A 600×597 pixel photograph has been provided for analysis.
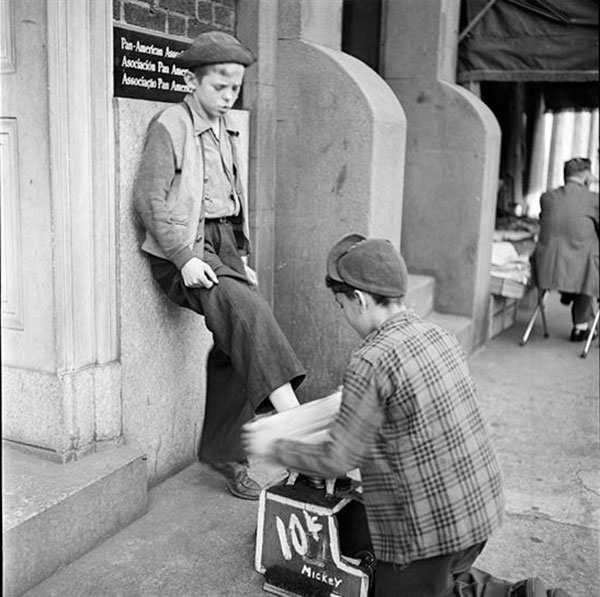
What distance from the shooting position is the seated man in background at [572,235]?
7547 mm

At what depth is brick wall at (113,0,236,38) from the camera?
4105 millimetres

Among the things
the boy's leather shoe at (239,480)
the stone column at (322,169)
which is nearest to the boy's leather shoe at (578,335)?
the stone column at (322,169)

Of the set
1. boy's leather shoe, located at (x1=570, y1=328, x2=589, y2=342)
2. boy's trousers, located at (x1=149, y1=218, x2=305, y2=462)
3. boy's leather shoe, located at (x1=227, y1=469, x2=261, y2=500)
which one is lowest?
boy's leather shoe, located at (x1=227, y1=469, x2=261, y2=500)

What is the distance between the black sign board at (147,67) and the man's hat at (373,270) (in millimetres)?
1681

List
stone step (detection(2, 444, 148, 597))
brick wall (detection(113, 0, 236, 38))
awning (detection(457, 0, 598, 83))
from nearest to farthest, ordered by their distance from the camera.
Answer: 1. stone step (detection(2, 444, 148, 597))
2. brick wall (detection(113, 0, 236, 38))
3. awning (detection(457, 0, 598, 83))

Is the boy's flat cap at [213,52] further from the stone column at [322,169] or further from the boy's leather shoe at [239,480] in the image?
the boy's leather shoe at [239,480]

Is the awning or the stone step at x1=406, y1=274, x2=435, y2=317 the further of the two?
the awning

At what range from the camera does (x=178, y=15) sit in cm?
449

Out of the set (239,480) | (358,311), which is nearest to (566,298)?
(239,480)

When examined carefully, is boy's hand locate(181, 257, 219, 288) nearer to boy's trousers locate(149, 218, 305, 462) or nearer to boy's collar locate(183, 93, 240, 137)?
boy's trousers locate(149, 218, 305, 462)

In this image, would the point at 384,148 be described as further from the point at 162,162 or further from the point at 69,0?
the point at 69,0

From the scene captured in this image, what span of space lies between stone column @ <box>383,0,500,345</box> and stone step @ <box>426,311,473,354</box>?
80 mm

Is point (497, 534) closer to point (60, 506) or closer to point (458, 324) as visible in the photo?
point (60, 506)

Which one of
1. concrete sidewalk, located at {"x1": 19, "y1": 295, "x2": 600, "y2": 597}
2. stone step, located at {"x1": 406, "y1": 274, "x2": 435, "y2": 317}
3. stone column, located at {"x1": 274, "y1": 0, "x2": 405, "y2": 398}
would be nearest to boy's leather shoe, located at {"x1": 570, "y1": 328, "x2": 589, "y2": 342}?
stone step, located at {"x1": 406, "y1": 274, "x2": 435, "y2": 317}
